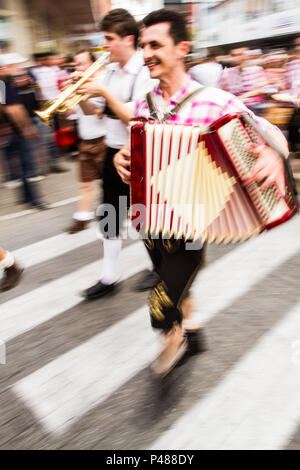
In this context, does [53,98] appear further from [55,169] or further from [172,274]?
[172,274]

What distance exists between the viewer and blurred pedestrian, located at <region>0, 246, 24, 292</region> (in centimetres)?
348

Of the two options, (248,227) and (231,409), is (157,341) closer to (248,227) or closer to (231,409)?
(231,409)

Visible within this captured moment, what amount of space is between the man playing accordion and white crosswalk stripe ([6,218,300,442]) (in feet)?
1.05

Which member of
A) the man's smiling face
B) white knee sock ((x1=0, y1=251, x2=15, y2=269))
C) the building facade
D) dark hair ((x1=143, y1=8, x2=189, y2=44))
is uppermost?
the building facade

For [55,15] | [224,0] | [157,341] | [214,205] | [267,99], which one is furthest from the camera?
[224,0]

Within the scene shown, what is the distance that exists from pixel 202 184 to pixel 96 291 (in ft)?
5.51

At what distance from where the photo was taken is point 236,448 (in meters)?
1.91

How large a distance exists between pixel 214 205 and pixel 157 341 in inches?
46.2

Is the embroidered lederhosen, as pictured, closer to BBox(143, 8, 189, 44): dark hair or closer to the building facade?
BBox(143, 8, 189, 44): dark hair

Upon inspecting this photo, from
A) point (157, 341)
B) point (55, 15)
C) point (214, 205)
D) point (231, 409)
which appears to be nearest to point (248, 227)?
point (214, 205)

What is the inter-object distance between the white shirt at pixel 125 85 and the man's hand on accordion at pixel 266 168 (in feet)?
3.63

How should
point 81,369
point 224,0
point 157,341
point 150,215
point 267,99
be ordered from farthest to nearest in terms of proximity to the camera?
1. point 224,0
2. point 267,99
3. point 157,341
4. point 81,369
5. point 150,215

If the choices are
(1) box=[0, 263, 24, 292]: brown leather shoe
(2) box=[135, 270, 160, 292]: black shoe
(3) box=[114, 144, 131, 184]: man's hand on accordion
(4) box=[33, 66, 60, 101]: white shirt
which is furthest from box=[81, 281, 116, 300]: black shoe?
(4) box=[33, 66, 60, 101]: white shirt

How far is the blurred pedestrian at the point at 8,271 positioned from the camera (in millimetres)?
3484
